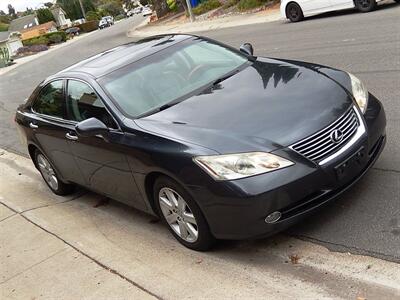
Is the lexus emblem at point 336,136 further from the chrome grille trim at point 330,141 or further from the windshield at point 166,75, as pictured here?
the windshield at point 166,75

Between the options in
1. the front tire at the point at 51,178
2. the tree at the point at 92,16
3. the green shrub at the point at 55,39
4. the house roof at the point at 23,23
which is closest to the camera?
the front tire at the point at 51,178

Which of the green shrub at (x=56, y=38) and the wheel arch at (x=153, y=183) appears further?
the green shrub at (x=56, y=38)

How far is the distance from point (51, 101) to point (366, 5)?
Answer: 1088 centimetres

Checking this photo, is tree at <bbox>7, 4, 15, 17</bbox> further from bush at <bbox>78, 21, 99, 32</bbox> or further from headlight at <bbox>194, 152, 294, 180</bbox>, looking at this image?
headlight at <bbox>194, 152, 294, 180</bbox>

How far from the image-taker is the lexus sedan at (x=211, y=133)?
3.84 m

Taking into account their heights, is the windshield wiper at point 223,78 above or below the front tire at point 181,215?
above

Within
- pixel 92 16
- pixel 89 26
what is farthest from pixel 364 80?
pixel 92 16

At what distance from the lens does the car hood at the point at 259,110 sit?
396 centimetres

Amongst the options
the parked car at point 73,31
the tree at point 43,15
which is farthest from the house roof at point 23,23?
the parked car at point 73,31

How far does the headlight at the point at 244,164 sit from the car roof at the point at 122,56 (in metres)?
1.96

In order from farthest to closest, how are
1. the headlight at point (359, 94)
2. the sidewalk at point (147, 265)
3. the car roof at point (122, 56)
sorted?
the car roof at point (122, 56)
the headlight at point (359, 94)
the sidewalk at point (147, 265)

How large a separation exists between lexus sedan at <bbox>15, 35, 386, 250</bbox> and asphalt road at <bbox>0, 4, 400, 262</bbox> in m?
0.33

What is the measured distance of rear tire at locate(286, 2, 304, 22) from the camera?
1694cm

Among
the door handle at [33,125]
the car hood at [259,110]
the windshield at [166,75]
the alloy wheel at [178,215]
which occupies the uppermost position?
the windshield at [166,75]
